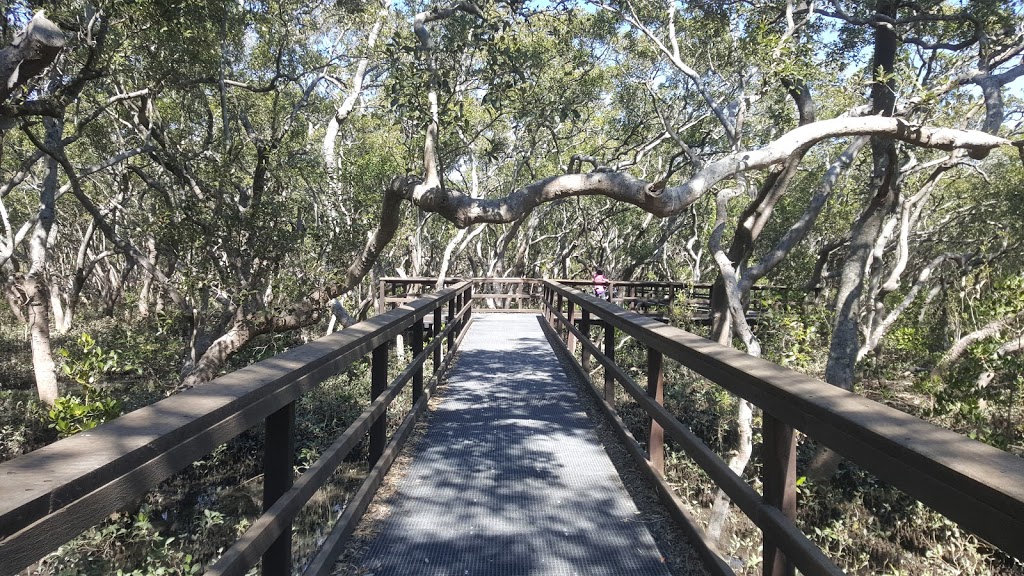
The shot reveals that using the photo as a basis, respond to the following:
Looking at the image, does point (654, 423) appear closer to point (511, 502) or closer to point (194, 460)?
point (511, 502)

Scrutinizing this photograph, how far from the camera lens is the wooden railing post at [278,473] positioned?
2.18 metres

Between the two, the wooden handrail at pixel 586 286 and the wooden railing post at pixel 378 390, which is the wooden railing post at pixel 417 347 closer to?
the wooden railing post at pixel 378 390

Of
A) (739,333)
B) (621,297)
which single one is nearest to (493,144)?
(739,333)

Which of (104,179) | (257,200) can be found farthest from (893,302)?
(104,179)

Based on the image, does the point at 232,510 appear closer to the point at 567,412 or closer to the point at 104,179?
the point at 567,412

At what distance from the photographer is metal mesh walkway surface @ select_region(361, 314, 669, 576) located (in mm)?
2949

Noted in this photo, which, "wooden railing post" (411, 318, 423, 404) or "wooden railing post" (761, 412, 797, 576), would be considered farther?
"wooden railing post" (411, 318, 423, 404)

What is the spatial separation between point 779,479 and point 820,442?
29 centimetres

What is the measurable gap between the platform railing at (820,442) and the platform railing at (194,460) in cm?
163

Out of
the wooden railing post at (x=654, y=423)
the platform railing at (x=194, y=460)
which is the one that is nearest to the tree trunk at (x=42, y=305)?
the platform railing at (x=194, y=460)

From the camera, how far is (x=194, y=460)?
1602 mm

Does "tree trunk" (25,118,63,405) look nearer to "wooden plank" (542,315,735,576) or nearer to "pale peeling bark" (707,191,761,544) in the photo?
"wooden plank" (542,315,735,576)

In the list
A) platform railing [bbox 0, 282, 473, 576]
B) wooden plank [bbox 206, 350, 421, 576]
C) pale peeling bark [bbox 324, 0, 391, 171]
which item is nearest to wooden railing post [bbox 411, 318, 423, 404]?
platform railing [bbox 0, 282, 473, 576]

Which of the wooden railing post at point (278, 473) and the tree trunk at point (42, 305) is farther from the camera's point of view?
the tree trunk at point (42, 305)
